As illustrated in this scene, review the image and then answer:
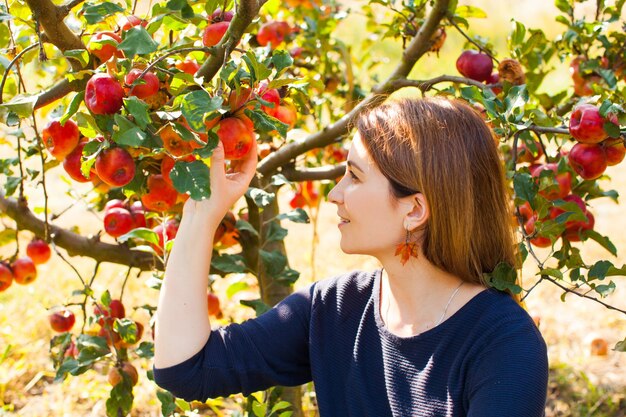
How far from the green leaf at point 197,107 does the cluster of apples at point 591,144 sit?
660mm

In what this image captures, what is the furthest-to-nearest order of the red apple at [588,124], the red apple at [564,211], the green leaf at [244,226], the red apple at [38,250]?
the red apple at [38,250] < the green leaf at [244,226] < the red apple at [564,211] < the red apple at [588,124]

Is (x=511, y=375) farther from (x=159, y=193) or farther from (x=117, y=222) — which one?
(x=117, y=222)

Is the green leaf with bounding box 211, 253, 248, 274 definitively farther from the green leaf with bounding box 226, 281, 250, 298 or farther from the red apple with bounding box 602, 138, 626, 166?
the red apple with bounding box 602, 138, 626, 166

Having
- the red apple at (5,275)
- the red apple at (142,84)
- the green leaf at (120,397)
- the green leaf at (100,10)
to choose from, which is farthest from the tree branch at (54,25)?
the red apple at (5,275)

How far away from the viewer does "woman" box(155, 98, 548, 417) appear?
129 cm

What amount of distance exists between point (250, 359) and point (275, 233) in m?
0.43

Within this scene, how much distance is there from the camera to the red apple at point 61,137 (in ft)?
4.39

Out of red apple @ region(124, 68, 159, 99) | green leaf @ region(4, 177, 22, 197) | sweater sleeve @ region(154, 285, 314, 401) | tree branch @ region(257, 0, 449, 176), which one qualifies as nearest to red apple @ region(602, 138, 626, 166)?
tree branch @ region(257, 0, 449, 176)

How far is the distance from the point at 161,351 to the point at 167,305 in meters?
0.08

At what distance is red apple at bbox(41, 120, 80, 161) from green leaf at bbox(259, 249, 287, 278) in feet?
1.72

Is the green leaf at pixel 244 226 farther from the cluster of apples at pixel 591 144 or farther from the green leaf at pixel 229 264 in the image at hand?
the cluster of apples at pixel 591 144

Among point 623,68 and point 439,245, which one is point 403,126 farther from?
point 623,68

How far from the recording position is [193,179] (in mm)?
1099

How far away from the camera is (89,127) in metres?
1.20
